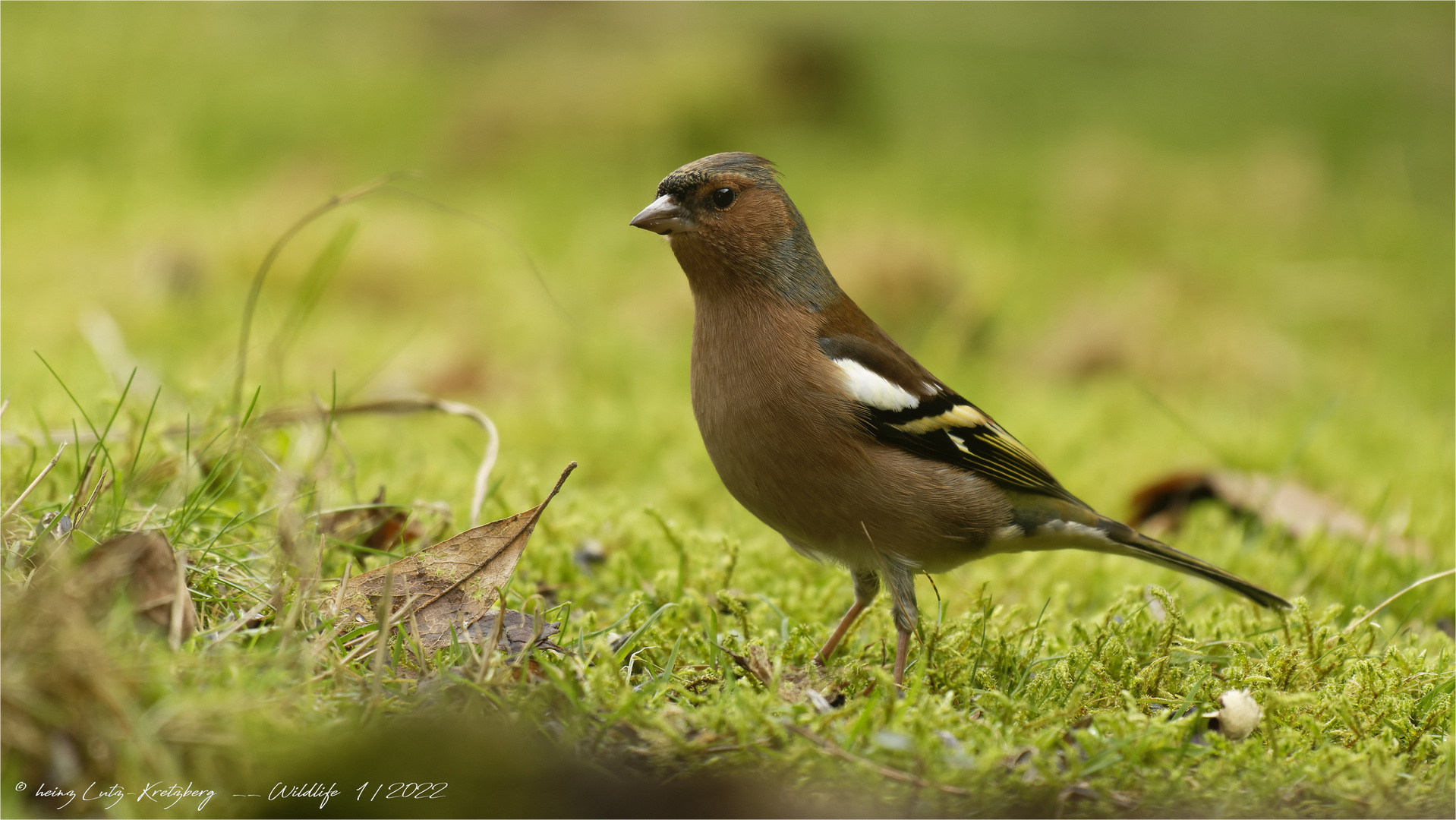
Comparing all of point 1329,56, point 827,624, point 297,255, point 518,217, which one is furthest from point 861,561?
point 1329,56

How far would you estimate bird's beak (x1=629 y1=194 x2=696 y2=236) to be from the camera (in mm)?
3447

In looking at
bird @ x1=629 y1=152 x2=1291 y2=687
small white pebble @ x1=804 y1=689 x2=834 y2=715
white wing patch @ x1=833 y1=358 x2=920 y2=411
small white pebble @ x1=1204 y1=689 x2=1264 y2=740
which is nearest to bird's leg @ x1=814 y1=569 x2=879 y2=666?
bird @ x1=629 y1=152 x2=1291 y2=687

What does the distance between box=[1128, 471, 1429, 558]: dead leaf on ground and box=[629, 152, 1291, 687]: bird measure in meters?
1.42

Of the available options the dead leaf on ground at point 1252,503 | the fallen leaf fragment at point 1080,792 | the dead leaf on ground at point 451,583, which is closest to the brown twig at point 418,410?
the dead leaf on ground at point 451,583

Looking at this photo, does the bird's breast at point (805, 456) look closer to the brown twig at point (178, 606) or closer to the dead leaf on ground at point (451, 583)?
the dead leaf on ground at point (451, 583)

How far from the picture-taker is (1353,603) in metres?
4.02

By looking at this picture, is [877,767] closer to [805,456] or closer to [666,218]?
[805,456]

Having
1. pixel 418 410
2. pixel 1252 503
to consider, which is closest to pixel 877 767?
pixel 418 410

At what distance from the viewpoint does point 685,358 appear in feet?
24.3

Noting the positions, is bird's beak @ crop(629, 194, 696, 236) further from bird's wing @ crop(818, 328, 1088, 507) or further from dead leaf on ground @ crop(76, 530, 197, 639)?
dead leaf on ground @ crop(76, 530, 197, 639)

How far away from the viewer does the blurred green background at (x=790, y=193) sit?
18.7 ft

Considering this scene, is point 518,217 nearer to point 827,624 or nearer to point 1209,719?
point 827,624

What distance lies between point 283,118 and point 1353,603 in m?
11.3

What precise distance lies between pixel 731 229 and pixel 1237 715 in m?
1.91
